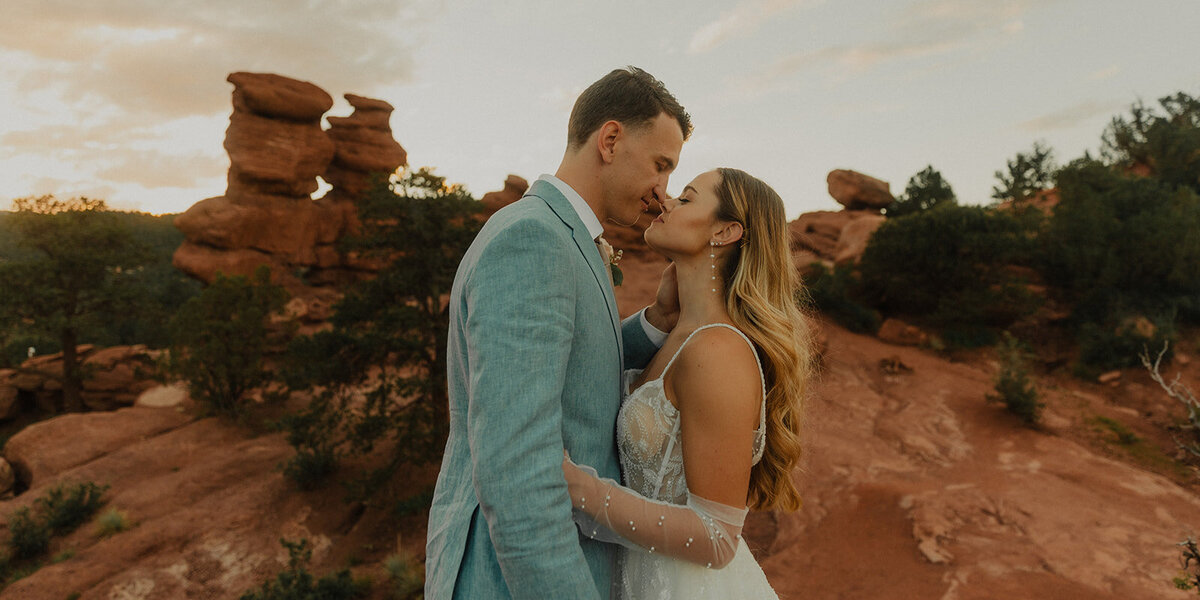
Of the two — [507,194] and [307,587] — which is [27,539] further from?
[507,194]

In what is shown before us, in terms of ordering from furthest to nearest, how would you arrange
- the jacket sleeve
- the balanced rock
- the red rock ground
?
the balanced rock → the red rock ground → the jacket sleeve

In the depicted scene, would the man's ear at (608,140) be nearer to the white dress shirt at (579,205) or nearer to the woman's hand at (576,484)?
the white dress shirt at (579,205)

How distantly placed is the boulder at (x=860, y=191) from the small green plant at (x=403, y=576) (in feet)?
83.2

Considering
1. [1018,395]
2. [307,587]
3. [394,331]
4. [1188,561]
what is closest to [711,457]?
[1188,561]

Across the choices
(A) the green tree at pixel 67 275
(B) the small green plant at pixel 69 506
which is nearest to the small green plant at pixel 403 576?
(B) the small green plant at pixel 69 506

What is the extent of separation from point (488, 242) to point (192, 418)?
16.7m

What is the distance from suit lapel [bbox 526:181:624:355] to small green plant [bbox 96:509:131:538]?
1218 centimetres

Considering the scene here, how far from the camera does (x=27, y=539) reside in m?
9.95

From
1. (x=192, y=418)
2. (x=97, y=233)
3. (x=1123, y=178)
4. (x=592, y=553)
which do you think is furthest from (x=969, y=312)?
(x=97, y=233)

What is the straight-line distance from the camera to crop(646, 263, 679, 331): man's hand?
2611 millimetres

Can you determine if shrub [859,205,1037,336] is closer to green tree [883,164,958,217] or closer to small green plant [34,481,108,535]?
green tree [883,164,958,217]

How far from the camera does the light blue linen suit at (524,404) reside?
4.23 ft

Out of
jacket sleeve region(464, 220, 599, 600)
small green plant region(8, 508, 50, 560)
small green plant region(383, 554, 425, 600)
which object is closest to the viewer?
jacket sleeve region(464, 220, 599, 600)

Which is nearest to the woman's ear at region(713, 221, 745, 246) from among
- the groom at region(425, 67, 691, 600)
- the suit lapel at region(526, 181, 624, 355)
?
the groom at region(425, 67, 691, 600)
